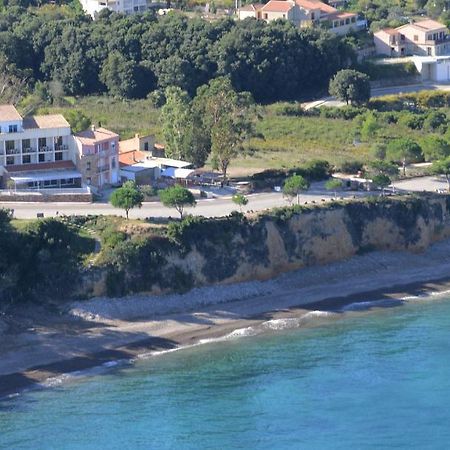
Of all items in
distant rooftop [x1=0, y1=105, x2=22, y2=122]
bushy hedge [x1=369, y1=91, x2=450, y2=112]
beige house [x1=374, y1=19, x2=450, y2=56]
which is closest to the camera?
distant rooftop [x1=0, y1=105, x2=22, y2=122]

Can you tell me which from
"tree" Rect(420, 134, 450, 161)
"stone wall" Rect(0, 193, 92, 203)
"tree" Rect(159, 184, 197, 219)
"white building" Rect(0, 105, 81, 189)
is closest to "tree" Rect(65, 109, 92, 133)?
"white building" Rect(0, 105, 81, 189)

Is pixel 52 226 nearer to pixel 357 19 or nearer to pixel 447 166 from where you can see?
pixel 447 166

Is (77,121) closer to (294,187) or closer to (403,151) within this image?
(294,187)

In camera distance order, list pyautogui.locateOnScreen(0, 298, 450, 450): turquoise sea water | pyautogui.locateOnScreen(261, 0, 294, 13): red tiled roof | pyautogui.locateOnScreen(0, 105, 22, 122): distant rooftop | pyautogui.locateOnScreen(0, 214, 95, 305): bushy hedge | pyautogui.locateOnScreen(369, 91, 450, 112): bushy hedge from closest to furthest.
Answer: pyautogui.locateOnScreen(0, 298, 450, 450): turquoise sea water, pyautogui.locateOnScreen(0, 214, 95, 305): bushy hedge, pyautogui.locateOnScreen(0, 105, 22, 122): distant rooftop, pyautogui.locateOnScreen(369, 91, 450, 112): bushy hedge, pyautogui.locateOnScreen(261, 0, 294, 13): red tiled roof

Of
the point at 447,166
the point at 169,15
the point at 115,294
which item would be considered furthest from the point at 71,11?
the point at 115,294

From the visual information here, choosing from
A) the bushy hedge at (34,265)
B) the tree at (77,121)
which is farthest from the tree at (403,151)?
the bushy hedge at (34,265)

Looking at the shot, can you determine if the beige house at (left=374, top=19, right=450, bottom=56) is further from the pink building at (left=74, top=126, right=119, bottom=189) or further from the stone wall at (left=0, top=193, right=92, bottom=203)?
the stone wall at (left=0, top=193, right=92, bottom=203)
